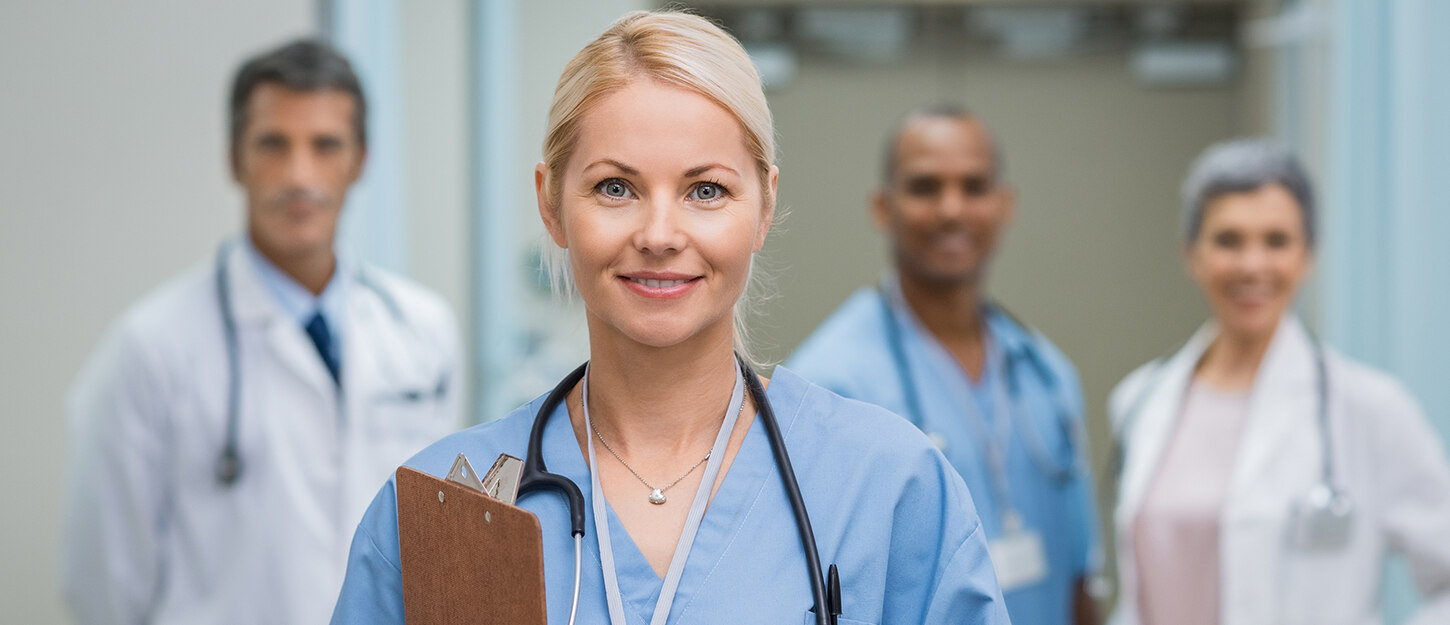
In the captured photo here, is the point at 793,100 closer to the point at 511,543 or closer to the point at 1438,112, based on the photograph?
the point at 1438,112

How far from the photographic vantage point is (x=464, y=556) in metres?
0.81

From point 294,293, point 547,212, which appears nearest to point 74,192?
point 294,293

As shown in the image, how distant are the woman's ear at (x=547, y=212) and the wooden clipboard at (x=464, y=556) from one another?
215mm

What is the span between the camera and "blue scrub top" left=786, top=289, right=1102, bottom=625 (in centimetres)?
193

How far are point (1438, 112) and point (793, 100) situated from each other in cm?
164

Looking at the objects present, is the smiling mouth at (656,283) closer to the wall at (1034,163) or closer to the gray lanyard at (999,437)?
the gray lanyard at (999,437)

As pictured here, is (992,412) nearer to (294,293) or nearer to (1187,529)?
(1187,529)

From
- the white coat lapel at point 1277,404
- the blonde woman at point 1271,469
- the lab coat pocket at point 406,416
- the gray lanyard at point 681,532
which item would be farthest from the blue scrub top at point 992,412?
the gray lanyard at point 681,532

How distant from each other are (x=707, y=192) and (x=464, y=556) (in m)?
0.31

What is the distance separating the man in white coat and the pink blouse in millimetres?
1200

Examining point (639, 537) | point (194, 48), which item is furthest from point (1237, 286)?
point (194, 48)

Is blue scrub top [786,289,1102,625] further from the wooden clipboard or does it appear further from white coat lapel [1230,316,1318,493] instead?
the wooden clipboard

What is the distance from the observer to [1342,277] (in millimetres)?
2426

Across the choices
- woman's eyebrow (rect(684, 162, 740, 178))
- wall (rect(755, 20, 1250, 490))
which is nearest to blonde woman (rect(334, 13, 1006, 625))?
woman's eyebrow (rect(684, 162, 740, 178))
